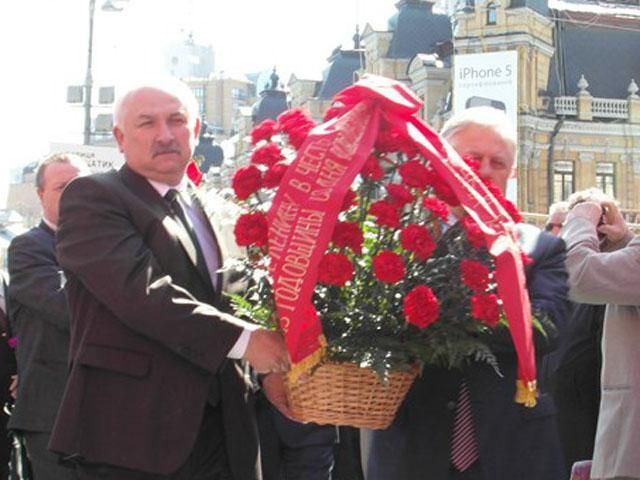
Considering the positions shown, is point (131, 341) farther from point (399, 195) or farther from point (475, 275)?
point (475, 275)

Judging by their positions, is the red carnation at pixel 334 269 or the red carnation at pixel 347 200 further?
the red carnation at pixel 347 200

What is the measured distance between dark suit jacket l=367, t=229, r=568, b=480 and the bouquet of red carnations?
30 centimetres

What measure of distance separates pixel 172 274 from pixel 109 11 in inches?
569

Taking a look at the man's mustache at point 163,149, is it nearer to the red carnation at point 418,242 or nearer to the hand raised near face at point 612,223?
the red carnation at point 418,242

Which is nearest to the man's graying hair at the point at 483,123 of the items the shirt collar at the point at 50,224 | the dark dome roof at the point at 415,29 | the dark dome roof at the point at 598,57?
the shirt collar at the point at 50,224

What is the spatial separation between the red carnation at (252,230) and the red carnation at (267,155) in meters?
0.18

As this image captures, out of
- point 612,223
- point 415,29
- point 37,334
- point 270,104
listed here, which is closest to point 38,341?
point 37,334

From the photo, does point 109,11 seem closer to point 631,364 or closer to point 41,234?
point 41,234

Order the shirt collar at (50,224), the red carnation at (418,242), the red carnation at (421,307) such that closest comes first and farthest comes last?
the red carnation at (421,307) → the red carnation at (418,242) → the shirt collar at (50,224)

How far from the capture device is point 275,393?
3.74 meters

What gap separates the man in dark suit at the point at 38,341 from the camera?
5531 mm

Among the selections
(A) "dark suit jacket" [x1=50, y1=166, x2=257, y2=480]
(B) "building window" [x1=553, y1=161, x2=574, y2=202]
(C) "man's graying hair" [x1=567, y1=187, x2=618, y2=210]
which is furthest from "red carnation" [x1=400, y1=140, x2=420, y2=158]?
(B) "building window" [x1=553, y1=161, x2=574, y2=202]

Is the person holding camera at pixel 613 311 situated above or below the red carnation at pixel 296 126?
below

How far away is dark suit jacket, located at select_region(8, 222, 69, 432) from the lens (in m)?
5.56
